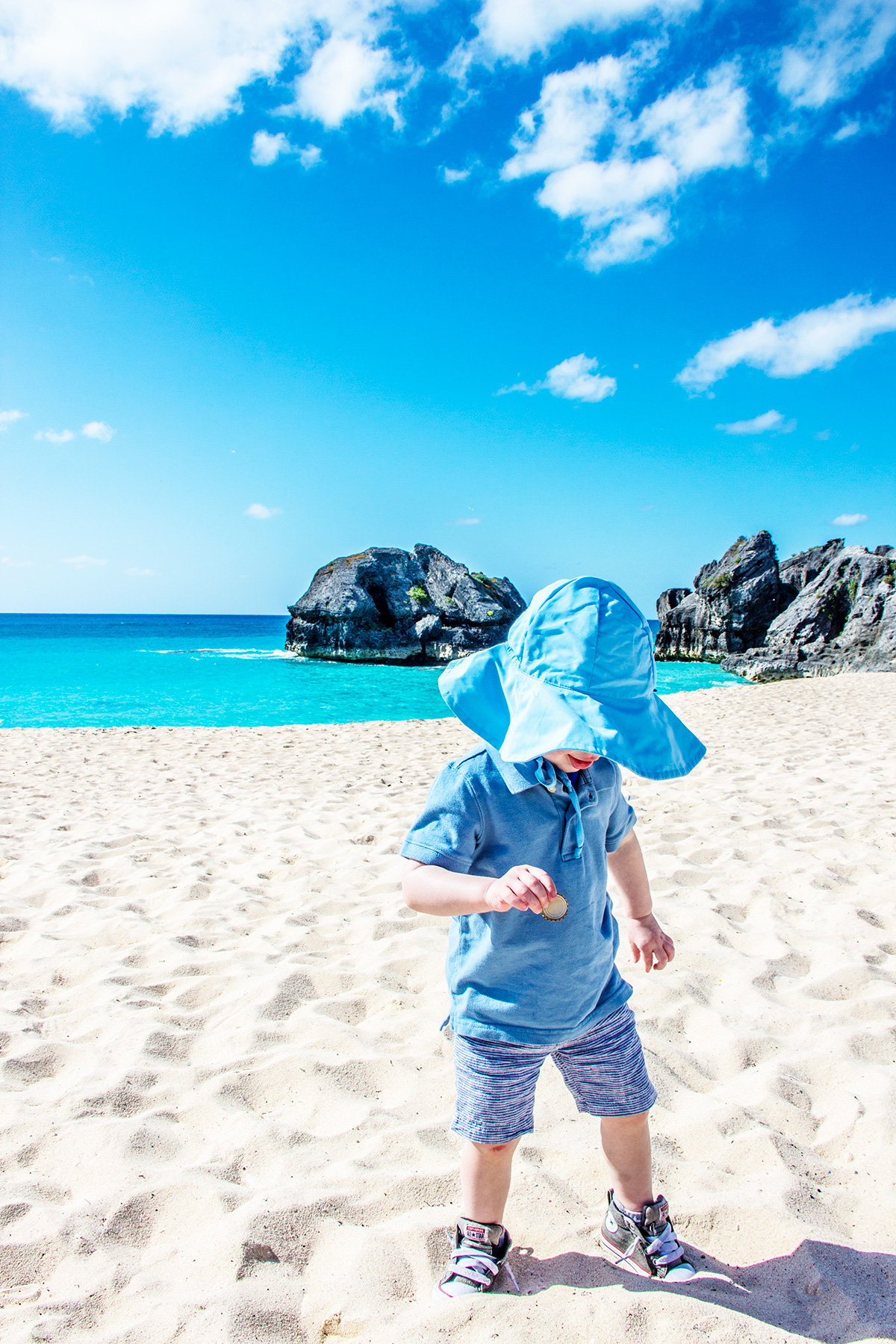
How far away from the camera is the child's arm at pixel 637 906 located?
1.91m

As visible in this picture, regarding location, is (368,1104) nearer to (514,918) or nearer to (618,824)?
(514,918)

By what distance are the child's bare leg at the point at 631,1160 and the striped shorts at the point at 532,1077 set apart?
4cm

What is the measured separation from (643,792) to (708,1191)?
4.49 m

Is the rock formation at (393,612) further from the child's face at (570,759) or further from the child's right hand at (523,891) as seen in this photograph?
the child's right hand at (523,891)

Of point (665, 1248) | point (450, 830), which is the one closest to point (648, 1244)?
point (665, 1248)

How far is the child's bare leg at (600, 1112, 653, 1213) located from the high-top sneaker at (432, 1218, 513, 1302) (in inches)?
12.0

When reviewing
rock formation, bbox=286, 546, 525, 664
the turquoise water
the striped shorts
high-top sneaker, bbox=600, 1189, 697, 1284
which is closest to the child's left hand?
the striped shorts

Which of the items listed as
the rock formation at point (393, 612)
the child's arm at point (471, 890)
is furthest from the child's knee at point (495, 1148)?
the rock formation at point (393, 612)

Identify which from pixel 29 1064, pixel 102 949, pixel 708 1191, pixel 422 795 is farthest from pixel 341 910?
pixel 422 795

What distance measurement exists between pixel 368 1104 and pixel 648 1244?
0.98 m

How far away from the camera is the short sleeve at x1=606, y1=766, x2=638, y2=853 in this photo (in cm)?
188

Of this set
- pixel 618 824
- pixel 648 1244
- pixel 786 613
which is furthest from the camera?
pixel 786 613

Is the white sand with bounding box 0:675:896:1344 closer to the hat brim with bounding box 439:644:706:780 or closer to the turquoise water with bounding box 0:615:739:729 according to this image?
the hat brim with bounding box 439:644:706:780

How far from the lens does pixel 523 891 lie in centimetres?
137
